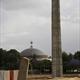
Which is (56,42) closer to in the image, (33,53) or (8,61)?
(8,61)

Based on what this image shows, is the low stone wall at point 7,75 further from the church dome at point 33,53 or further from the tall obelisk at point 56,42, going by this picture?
the church dome at point 33,53

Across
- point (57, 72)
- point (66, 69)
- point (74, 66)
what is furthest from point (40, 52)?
point (57, 72)

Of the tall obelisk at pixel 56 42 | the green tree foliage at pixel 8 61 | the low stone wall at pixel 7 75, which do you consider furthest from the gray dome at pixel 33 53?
the low stone wall at pixel 7 75

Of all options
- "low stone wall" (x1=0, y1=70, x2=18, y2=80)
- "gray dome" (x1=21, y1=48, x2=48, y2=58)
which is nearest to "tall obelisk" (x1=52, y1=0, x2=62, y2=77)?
"low stone wall" (x1=0, y1=70, x2=18, y2=80)

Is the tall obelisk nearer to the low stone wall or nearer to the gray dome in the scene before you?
the low stone wall

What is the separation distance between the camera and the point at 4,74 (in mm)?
8742

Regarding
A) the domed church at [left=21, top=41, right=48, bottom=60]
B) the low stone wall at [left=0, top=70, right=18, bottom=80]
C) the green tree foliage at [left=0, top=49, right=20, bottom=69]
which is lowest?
the low stone wall at [left=0, top=70, right=18, bottom=80]

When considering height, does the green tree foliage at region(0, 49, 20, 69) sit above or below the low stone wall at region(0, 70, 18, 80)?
above

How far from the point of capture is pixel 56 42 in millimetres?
26938

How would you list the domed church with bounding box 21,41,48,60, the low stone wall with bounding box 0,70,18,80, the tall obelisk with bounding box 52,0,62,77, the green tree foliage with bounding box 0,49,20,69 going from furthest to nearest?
the domed church with bounding box 21,41,48,60, the green tree foliage with bounding box 0,49,20,69, the tall obelisk with bounding box 52,0,62,77, the low stone wall with bounding box 0,70,18,80

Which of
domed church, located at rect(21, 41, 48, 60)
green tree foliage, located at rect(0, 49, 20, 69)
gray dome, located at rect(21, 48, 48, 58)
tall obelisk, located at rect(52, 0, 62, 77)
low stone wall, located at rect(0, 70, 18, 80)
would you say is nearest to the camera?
low stone wall, located at rect(0, 70, 18, 80)

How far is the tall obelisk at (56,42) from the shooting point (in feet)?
87.7

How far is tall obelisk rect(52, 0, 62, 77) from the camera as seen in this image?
2672 centimetres

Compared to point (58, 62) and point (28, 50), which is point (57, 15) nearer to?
point (58, 62)
